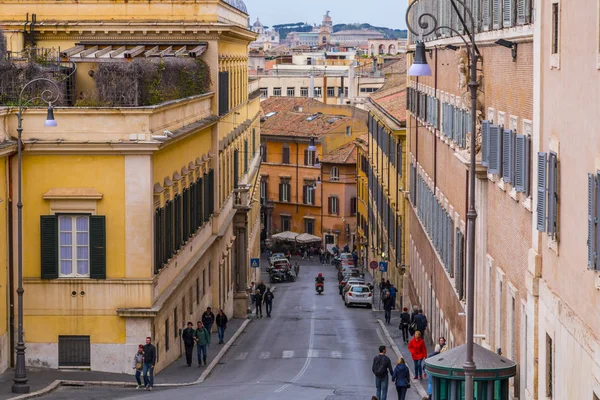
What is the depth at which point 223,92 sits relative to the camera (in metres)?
53.7

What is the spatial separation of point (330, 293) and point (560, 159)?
57684mm

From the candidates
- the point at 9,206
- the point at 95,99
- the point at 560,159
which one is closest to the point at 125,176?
the point at 9,206

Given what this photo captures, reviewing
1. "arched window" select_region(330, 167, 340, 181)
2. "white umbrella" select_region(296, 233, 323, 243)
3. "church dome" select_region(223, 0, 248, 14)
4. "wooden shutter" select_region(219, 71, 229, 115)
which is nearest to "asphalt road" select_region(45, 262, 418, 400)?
"wooden shutter" select_region(219, 71, 229, 115)

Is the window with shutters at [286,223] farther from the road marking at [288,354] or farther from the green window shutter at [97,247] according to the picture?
the green window shutter at [97,247]

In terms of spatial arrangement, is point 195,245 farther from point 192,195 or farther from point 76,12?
point 76,12

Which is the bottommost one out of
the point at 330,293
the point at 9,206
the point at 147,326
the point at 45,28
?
the point at 330,293

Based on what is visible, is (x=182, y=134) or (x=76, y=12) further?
(x=76, y=12)

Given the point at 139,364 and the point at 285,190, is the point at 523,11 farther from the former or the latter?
the point at 285,190

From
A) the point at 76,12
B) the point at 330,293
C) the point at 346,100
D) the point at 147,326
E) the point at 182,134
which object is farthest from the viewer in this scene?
the point at 346,100

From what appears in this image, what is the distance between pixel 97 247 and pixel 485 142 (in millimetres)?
11290

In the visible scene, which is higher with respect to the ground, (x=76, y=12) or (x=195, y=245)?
(x=76, y=12)

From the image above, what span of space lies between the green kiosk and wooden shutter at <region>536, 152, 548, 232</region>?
2607 millimetres

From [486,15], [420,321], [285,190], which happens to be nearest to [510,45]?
[486,15]

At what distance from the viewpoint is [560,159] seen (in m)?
19.1
